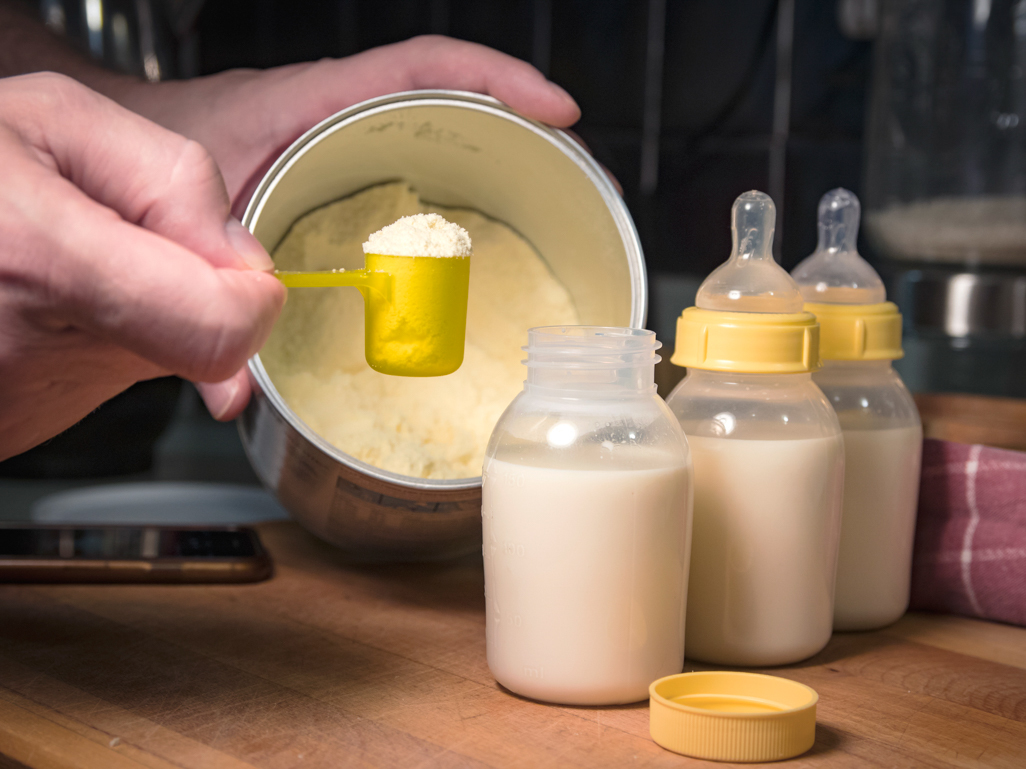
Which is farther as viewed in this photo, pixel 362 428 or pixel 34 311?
pixel 362 428

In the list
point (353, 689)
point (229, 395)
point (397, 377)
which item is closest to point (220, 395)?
point (229, 395)

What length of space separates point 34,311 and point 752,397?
0.42 m

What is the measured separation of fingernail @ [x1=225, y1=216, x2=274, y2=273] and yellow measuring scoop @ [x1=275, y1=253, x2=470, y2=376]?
91mm

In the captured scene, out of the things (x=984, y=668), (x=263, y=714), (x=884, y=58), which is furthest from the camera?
(x=884, y=58)

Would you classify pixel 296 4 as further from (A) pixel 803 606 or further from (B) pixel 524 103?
(A) pixel 803 606

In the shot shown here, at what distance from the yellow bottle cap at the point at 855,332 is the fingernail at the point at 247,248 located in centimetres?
41

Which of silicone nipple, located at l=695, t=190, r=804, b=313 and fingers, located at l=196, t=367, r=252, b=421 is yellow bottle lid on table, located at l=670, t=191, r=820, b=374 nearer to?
silicone nipple, located at l=695, t=190, r=804, b=313

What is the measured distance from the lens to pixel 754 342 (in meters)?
0.64

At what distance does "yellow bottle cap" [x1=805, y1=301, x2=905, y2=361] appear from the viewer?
0.74 metres

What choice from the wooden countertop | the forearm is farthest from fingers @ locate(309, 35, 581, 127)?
the wooden countertop

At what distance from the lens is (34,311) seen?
1.58 ft

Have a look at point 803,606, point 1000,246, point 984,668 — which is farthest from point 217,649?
point 1000,246

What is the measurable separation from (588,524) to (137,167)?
1.00 ft

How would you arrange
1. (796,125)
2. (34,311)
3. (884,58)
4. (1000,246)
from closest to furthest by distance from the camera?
(34,311) < (1000,246) < (884,58) < (796,125)
